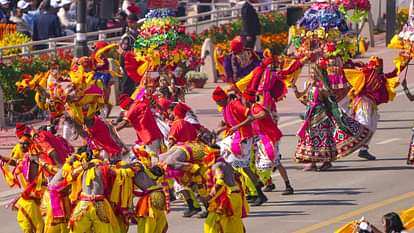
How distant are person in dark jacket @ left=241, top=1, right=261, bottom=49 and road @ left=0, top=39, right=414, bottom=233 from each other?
6105 millimetres

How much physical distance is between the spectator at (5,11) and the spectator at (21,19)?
140mm

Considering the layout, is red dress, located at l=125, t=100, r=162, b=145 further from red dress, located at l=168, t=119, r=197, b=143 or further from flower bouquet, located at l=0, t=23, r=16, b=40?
flower bouquet, located at l=0, t=23, r=16, b=40

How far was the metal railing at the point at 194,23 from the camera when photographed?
3017 centimetres

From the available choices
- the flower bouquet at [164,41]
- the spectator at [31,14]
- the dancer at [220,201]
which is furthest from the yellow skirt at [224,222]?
the spectator at [31,14]

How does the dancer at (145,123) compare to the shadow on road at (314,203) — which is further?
the shadow on road at (314,203)

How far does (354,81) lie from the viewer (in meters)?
24.8

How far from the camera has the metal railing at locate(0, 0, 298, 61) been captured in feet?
99.0

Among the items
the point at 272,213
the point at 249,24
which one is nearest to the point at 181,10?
the point at 249,24

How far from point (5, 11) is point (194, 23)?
4.45 metres

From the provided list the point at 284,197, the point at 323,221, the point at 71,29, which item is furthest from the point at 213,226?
the point at 71,29

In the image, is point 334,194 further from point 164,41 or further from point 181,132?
point 181,132

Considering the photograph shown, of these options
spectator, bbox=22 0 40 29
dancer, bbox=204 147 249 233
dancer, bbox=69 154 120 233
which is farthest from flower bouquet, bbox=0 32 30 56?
dancer, bbox=69 154 120 233

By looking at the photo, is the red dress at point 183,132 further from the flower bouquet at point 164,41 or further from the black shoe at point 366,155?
the black shoe at point 366,155

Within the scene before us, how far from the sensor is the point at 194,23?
36.2m
